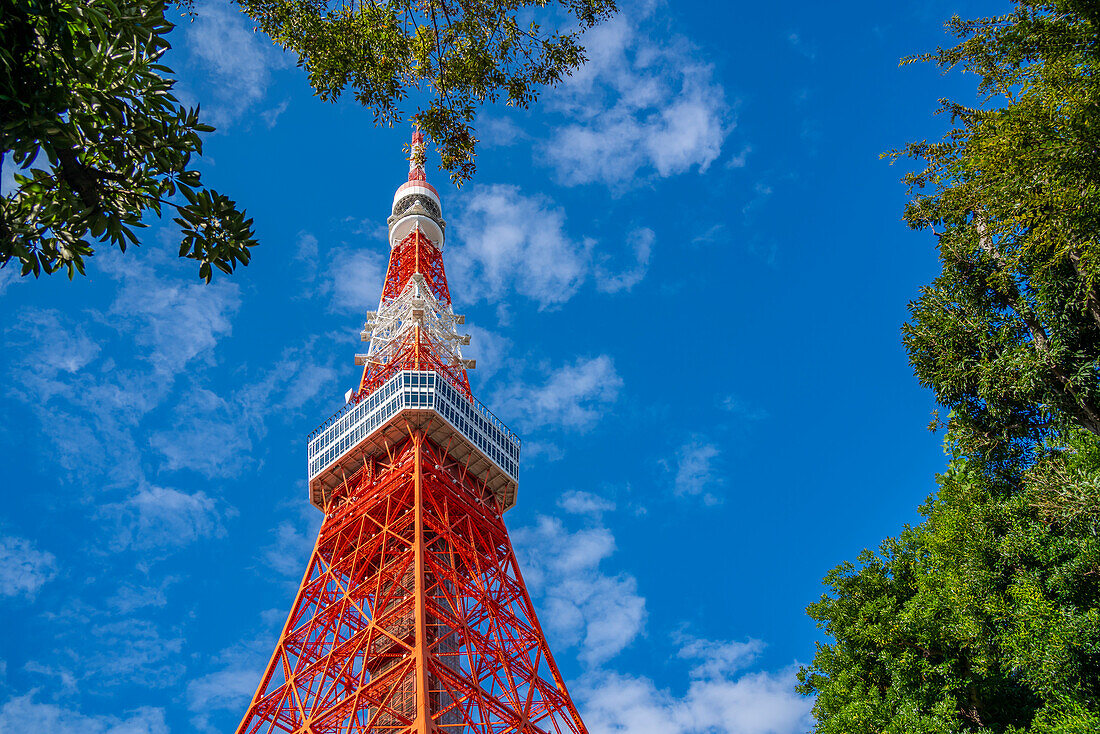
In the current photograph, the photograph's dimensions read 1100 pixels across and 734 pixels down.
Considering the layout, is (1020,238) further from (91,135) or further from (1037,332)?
(91,135)

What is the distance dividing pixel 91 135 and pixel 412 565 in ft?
79.6

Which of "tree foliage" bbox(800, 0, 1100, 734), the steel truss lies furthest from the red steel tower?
"tree foliage" bbox(800, 0, 1100, 734)

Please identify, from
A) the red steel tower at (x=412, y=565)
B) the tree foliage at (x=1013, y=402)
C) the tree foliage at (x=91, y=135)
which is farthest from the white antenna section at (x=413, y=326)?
the tree foliage at (x=91, y=135)

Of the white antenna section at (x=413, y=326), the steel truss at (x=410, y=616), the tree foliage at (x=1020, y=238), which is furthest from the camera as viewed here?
the white antenna section at (x=413, y=326)

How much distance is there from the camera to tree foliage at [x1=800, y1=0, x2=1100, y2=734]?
9.27 metres

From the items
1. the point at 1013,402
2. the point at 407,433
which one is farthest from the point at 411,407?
the point at 1013,402

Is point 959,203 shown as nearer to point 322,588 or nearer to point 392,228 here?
point 322,588

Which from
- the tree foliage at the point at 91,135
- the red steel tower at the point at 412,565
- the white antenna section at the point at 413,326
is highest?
the white antenna section at the point at 413,326

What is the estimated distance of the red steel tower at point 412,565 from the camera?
23.1 m

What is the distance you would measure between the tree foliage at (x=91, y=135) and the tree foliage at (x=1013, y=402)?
8.99m

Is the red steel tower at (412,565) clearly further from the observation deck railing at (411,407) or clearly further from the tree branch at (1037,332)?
the tree branch at (1037,332)

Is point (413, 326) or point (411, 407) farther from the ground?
point (413, 326)

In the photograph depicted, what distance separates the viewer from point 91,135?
14.1 feet

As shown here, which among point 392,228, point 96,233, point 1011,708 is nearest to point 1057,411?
point 1011,708
